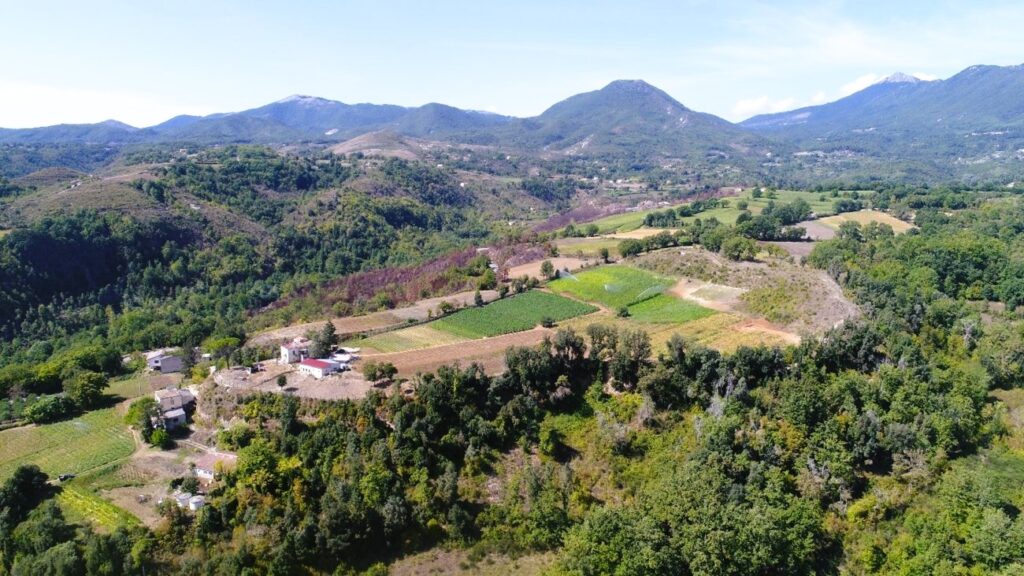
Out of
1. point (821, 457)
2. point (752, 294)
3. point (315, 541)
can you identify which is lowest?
point (315, 541)

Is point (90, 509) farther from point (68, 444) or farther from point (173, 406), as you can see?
point (68, 444)

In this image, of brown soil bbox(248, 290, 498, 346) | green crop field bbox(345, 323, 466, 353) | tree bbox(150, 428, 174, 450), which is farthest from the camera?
brown soil bbox(248, 290, 498, 346)

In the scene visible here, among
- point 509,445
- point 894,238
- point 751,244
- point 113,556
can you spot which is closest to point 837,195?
point 894,238

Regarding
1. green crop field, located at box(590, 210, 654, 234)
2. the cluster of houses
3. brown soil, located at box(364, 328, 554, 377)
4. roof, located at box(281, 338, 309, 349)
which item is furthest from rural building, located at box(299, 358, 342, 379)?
green crop field, located at box(590, 210, 654, 234)

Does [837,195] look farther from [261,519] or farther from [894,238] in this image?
[261,519]

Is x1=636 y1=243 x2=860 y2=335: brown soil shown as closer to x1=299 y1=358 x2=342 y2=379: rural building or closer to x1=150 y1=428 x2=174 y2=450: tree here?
x1=299 y1=358 x2=342 y2=379: rural building

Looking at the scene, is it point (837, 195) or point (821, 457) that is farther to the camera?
point (837, 195)

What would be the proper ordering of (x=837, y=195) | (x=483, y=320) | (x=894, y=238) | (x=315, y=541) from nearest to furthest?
1. (x=315, y=541)
2. (x=483, y=320)
3. (x=894, y=238)
4. (x=837, y=195)
